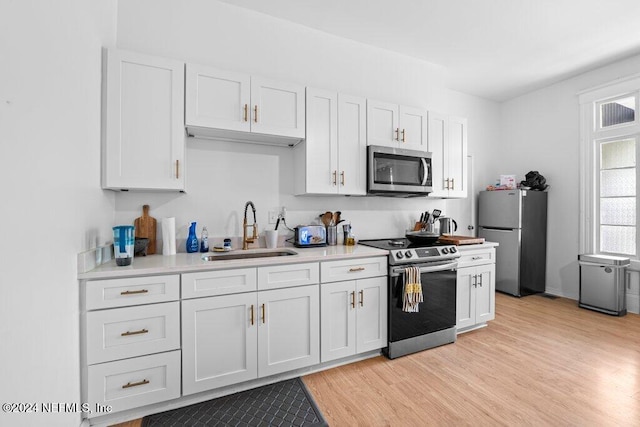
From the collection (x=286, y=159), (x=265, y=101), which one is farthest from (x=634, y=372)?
(x=265, y=101)

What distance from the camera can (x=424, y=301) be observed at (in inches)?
103

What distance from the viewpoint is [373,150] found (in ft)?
9.39

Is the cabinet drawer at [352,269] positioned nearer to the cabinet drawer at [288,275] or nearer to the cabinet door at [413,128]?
the cabinet drawer at [288,275]

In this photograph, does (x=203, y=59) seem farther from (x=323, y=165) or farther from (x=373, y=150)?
(x=373, y=150)

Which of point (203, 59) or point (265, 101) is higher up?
point (203, 59)

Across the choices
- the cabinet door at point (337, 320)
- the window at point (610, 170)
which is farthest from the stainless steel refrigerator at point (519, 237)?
the cabinet door at point (337, 320)

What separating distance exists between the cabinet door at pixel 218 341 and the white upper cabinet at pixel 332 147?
118cm

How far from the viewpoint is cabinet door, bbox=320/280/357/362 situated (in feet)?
7.40

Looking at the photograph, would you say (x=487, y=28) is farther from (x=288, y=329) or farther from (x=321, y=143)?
(x=288, y=329)

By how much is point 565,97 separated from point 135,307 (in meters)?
5.63

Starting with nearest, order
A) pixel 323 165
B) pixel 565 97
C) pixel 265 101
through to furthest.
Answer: pixel 265 101, pixel 323 165, pixel 565 97

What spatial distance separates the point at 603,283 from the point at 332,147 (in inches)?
145

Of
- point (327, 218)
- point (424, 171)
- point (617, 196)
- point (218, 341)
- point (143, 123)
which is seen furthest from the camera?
point (617, 196)

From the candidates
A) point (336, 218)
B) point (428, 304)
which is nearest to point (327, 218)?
point (336, 218)
